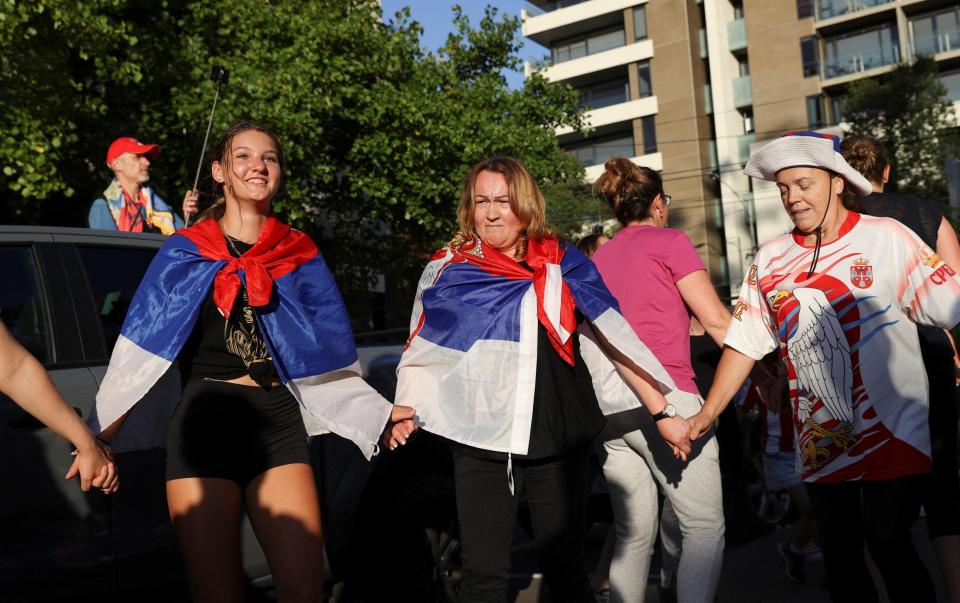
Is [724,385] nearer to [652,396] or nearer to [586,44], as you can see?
[652,396]

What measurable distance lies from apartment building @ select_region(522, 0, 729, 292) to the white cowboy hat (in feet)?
153

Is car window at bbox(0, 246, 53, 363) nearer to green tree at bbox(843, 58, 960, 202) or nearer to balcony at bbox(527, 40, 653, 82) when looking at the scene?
green tree at bbox(843, 58, 960, 202)

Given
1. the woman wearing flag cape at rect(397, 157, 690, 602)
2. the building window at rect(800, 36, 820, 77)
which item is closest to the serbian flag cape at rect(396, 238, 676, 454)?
the woman wearing flag cape at rect(397, 157, 690, 602)

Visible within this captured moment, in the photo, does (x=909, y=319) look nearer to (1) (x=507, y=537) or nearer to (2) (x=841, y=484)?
(2) (x=841, y=484)

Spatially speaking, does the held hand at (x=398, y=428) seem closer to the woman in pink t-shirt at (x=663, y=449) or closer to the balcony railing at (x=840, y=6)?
the woman in pink t-shirt at (x=663, y=449)

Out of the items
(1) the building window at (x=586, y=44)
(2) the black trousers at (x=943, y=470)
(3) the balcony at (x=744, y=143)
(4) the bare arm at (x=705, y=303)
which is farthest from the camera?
(1) the building window at (x=586, y=44)

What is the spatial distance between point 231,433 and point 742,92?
165 feet

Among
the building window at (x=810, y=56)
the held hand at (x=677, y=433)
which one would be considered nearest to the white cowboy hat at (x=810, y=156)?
the held hand at (x=677, y=433)

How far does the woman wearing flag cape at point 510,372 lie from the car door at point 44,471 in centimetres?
114

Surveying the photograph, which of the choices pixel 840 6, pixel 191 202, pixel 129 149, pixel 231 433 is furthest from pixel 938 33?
pixel 231 433

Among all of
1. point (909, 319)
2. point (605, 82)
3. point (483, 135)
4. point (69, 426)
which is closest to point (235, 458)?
point (69, 426)

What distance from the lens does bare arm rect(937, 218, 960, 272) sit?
3.91 m

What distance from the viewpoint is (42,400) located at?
281 cm

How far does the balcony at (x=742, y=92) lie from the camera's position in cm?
5006
